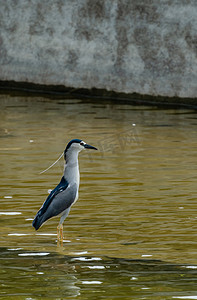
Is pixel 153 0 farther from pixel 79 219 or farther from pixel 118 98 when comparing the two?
pixel 79 219

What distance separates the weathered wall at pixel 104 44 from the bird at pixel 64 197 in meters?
9.40

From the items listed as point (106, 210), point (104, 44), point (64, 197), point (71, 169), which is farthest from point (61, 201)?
point (104, 44)

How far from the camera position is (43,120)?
611 inches

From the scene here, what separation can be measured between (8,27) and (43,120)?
204 inches

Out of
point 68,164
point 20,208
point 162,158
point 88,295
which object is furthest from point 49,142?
point 88,295

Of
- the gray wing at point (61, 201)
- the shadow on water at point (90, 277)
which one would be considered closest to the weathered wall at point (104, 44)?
the gray wing at point (61, 201)

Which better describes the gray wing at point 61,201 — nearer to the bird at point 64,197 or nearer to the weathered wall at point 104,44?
the bird at point 64,197

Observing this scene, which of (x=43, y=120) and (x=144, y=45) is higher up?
(x=144, y=45)

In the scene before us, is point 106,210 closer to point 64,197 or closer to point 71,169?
point 71,169

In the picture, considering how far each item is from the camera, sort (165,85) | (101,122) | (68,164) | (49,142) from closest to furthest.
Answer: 1. (68,164)
2. (49,142)
3. (101,122)
4. (165,85)

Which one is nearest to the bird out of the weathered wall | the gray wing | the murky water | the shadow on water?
the gray wing

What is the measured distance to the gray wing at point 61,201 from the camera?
7.71 metres

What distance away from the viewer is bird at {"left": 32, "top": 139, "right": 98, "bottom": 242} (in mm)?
7707

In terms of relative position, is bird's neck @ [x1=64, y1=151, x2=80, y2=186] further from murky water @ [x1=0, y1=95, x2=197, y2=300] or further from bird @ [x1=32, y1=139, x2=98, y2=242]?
murky water @ [x1=0, y1=95, x2=197, y2=300]
